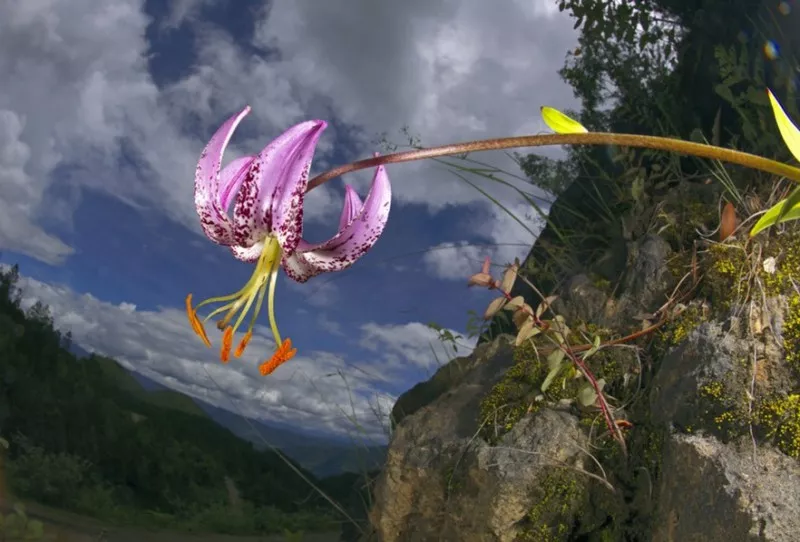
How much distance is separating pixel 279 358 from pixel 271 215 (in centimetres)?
22

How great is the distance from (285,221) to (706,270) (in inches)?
47.9

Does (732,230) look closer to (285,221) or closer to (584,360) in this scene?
(584,360)

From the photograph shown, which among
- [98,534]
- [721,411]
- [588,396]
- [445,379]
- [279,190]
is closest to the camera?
[279,190]

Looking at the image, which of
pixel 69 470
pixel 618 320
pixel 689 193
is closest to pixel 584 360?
pixel 618 320

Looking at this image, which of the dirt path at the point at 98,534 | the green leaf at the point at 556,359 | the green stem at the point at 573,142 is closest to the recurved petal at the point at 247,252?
the green stem at the point at 573,142

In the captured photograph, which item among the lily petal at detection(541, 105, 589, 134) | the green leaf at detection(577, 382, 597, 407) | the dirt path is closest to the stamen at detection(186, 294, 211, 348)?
the lily petal at detection(541, 105, 589, 134)

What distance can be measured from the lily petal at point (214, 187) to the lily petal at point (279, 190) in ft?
0.18

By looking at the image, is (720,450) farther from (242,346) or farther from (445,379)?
(445,379)

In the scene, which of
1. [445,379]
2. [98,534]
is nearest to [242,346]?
[445,379]

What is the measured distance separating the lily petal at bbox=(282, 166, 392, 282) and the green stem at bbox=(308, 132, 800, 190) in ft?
1.09

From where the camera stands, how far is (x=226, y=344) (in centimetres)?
121

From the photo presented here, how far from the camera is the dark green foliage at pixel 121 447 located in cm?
435

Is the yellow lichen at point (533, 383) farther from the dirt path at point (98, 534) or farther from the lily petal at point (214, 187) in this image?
the dirt path at point (98, 534)

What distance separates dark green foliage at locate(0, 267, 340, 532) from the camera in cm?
435
